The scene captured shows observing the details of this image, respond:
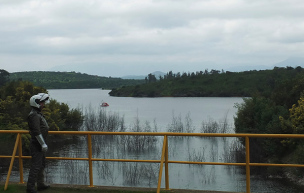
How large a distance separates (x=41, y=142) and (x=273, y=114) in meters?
29.9

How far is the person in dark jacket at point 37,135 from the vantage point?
23.1 feet

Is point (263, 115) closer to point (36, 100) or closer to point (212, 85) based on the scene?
point (36, 100)

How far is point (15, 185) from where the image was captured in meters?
8.12

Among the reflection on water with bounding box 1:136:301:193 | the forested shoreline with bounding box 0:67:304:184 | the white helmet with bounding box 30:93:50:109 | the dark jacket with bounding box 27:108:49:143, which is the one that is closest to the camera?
the dark jacket with bounding box 27:108:49:143

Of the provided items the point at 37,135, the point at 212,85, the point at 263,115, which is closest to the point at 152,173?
the point at 37,135

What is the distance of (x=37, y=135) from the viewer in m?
6.99

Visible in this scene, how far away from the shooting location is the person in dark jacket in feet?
23.1

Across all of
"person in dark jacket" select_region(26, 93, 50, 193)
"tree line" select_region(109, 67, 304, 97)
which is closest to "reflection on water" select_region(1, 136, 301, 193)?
"person in dark jacket" select_region(26, 93, 50, 193)

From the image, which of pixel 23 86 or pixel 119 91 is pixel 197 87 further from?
pixel 23 86

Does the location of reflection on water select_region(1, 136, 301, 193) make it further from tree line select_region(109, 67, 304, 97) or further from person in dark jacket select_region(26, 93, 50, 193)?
tree line select_region(109, 67, 304, 97)

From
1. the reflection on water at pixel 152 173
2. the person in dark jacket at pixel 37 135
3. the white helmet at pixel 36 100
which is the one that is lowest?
the reflection on water at pixel 152 173

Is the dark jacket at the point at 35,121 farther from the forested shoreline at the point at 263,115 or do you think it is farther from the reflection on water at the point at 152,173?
the forested shoreline at the point at 263,115

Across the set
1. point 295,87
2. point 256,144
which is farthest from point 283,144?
point 295,87

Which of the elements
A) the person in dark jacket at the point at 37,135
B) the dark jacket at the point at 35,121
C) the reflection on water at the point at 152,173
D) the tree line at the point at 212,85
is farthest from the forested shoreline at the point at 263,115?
the tree line at the point at 212,85
